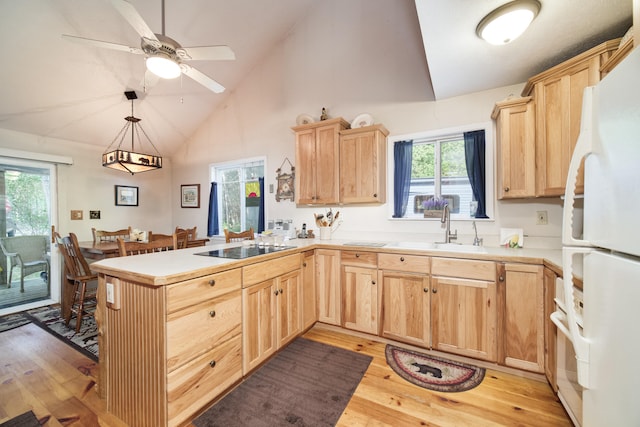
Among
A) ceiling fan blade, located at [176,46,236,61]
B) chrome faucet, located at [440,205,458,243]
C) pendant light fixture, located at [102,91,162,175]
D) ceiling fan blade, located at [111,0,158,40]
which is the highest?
ceiling fan blade, located at [176,46,236,61]

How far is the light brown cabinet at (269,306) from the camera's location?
176 centimetres

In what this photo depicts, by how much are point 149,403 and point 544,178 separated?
301 centimetres

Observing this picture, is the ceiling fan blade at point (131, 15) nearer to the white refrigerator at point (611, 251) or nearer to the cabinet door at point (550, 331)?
the white refrigerator at point (611, 251)

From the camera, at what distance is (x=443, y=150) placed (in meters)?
2.68

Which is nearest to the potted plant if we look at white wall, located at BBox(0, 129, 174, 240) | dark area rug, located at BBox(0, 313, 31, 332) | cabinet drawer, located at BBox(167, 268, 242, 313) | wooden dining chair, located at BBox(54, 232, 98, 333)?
cabinet drawer, located at BBox(167, 268, 242, 313)

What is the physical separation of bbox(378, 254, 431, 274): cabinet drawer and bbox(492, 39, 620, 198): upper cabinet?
937 mm

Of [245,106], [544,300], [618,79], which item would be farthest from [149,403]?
[245,106]

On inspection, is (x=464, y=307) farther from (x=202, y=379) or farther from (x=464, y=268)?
(x=202, y=379)

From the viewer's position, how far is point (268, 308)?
6.42 ft

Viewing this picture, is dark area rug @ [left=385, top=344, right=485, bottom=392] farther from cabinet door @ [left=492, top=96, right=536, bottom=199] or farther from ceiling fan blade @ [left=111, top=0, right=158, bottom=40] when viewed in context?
ceiling fan blade @ [left=111, top=0, right=158, bottom=40]

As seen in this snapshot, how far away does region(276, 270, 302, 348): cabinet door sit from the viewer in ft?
6.83

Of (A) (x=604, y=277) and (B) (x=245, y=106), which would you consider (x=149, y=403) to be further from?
Answer: (B) (x=245, y=106)

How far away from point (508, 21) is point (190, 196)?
4928 mm

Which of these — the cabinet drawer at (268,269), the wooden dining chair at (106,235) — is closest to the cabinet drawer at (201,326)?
the cabinet drawer at (268,269)
